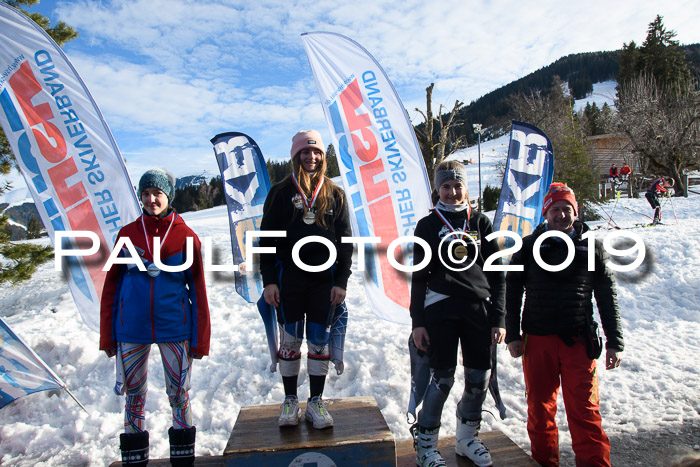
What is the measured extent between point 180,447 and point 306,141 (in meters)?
2.36

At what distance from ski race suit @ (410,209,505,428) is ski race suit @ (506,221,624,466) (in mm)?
397

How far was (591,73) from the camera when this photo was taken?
12031 centimetres

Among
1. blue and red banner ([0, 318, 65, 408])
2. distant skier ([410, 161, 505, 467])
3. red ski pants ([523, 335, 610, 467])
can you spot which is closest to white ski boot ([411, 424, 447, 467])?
distant skier ([410, 161, 505, 467])

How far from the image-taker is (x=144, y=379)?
2832mm

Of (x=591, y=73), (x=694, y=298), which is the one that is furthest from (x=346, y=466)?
(x=591, y=73)

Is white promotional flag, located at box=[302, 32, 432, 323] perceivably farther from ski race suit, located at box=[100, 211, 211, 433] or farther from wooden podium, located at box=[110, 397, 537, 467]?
ski race suit, located at box=[100, 211, 211, 433]

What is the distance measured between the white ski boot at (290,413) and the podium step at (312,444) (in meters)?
0.04

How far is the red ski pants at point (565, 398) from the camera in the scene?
2.78m

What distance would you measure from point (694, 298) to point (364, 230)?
21.5 feet

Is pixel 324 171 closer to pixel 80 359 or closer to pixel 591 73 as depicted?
pixel 80 359

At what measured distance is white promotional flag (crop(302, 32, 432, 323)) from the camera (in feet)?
16.4

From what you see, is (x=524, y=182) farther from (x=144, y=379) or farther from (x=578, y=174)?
(x=578, y=174)

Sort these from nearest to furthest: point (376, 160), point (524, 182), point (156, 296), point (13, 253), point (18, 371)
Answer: point (156, 296)
point (18, 371)
point (376, 160)
point (524, 182)
point (13, 253)

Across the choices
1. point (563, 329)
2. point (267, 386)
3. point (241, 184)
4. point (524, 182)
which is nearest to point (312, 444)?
point (563, 329)
